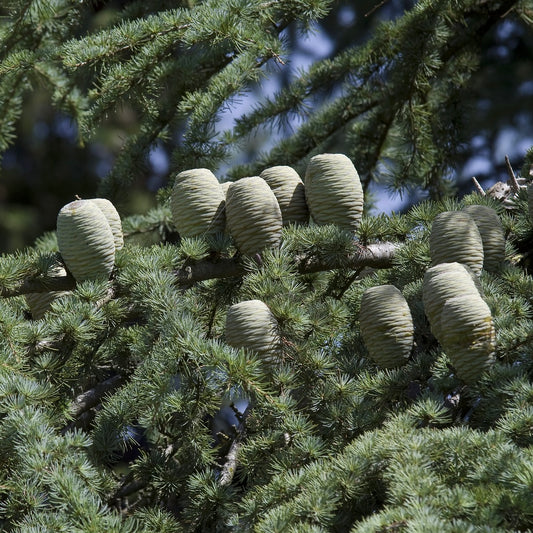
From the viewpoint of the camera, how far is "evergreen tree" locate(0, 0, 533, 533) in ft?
3.67

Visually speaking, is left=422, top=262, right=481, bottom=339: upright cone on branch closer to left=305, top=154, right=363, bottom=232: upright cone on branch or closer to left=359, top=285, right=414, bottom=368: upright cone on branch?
left=359, top=285, right=414, bottom=368: upright cone on branch

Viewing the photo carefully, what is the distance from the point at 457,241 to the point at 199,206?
1.79 ft

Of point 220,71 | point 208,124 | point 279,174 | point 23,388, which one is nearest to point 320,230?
point 279,174

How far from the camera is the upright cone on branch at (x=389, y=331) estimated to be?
149 centimetres

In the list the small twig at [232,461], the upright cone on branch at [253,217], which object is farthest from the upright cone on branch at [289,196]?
the small twig at [232,461]

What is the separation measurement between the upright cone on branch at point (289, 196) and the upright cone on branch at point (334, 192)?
0.05 meters

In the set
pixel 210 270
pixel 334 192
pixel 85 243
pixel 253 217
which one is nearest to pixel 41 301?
pixel 85 243

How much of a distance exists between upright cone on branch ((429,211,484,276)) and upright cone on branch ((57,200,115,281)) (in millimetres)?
680

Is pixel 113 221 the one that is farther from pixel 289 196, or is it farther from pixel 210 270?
pixel 289 196

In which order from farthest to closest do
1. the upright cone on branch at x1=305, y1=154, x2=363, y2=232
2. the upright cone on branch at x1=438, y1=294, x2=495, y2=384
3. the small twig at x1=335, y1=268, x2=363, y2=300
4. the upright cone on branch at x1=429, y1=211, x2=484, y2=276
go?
the small twig at x1=335, y1=268, x2=363, y2=300 → the upright cone on branch at x1=305, y1=154, x2=363, y2=232 → the upright cone on branch at x1=429, y1=211, x2=484, y2=276 → the upright cone on branch at x1=438, y1=294, x2=495, y2=384

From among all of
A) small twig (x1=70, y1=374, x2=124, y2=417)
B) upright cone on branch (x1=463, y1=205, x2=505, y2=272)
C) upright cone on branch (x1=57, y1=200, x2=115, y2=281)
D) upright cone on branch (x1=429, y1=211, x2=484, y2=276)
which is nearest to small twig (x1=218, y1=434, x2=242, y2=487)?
small twig (x1=70, y1=374, x2=124, y2=417)

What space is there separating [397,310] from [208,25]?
986 mm

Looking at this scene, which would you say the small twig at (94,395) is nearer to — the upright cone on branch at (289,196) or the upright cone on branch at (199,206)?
the upright cone on branch at (199,206)

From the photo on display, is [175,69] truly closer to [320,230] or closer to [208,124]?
[208,124]
